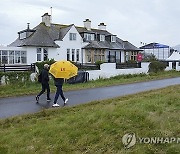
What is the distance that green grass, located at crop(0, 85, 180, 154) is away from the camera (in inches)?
270

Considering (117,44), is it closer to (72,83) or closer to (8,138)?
(72,83)

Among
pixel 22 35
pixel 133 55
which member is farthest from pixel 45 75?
pixel 133 55

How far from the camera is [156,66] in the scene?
3547 centimetres

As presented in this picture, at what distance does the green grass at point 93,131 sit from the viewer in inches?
270

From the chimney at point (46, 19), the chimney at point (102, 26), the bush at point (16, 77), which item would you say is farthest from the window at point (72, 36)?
the bush at point (16, 77)

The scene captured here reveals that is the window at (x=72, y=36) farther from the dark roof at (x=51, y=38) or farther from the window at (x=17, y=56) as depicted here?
the window at (x=17, y=56)

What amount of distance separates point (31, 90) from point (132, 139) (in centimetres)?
1200

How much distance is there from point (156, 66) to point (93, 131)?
28.9m

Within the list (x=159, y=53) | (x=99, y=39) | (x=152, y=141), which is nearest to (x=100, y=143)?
(x=152, y=141)

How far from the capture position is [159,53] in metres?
66.2

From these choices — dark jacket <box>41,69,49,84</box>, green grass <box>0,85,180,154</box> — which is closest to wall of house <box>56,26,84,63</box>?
dark jacket <box>41,69,49,84</box>

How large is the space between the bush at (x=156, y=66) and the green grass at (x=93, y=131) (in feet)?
84.2

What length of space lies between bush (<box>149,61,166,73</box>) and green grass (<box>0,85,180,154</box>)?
2565cm

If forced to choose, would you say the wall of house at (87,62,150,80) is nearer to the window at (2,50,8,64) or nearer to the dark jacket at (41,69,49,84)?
the dark jacket at (41,69,49,84)
